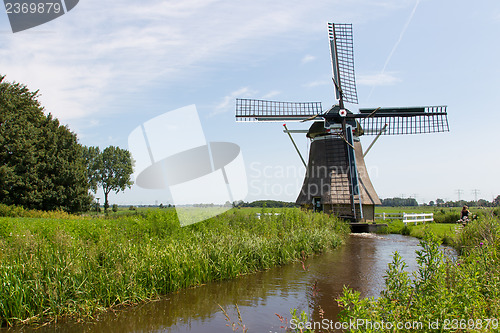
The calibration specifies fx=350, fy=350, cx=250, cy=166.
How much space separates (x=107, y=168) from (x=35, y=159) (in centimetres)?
3264

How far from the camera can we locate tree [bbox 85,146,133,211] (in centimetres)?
5728

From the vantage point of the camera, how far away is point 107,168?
58406 mm

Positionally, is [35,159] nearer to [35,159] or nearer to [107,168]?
[35,159]

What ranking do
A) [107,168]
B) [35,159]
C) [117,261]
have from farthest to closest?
[107,168]
[35,159]
[117,261]

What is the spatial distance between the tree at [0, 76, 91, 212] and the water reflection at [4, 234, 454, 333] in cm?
2320

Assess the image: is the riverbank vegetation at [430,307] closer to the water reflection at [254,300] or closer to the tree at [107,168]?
the water reflection at [254,300]

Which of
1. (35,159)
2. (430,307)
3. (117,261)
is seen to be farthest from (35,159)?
(430,307)

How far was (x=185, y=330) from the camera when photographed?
18.7 ft

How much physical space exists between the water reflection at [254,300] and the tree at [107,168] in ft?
172

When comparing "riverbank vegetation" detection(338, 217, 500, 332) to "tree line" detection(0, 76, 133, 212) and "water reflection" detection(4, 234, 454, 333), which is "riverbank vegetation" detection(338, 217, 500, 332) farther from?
"tree line" detection(0, 76, 133, 212)

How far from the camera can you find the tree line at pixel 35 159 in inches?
996

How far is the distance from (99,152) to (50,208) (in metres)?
32.5

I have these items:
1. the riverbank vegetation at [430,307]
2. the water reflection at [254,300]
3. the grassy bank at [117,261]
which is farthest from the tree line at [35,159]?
the riverbank vegetation at [430,307]

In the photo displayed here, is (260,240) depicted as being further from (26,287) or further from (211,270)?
(26,287)
